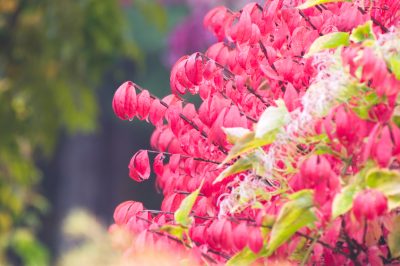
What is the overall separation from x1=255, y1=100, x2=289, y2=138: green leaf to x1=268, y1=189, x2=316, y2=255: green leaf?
16cm

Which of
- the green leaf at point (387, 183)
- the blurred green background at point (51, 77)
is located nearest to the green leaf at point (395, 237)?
the green leaf at point (387, 183)

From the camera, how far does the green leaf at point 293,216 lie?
2314 mm

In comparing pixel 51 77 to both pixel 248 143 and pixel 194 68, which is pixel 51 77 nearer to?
pixel 194 68

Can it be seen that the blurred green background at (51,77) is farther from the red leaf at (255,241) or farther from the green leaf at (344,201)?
the green leaf at (344,201)

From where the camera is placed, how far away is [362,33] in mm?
2428

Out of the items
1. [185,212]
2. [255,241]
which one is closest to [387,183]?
[255,241]

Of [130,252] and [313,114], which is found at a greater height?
[313,114]

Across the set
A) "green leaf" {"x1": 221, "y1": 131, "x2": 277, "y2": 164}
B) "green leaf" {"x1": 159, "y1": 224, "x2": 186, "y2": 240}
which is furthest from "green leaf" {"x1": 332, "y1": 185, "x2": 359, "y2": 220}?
"green leaf" {"x1": 159, "y1": 224, "x2": 186, "y2": 240}

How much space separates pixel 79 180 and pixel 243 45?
402 inches

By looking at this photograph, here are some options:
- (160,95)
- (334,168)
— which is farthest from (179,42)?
(334,168)

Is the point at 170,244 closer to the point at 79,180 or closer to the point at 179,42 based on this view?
the point at 179,42

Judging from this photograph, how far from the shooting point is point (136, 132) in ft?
44.5

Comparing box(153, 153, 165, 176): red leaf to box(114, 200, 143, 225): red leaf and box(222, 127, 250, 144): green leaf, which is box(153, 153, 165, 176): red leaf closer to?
box(114, 200, 143, 225): red leaf

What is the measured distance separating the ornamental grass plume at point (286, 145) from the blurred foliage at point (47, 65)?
3.23 m
